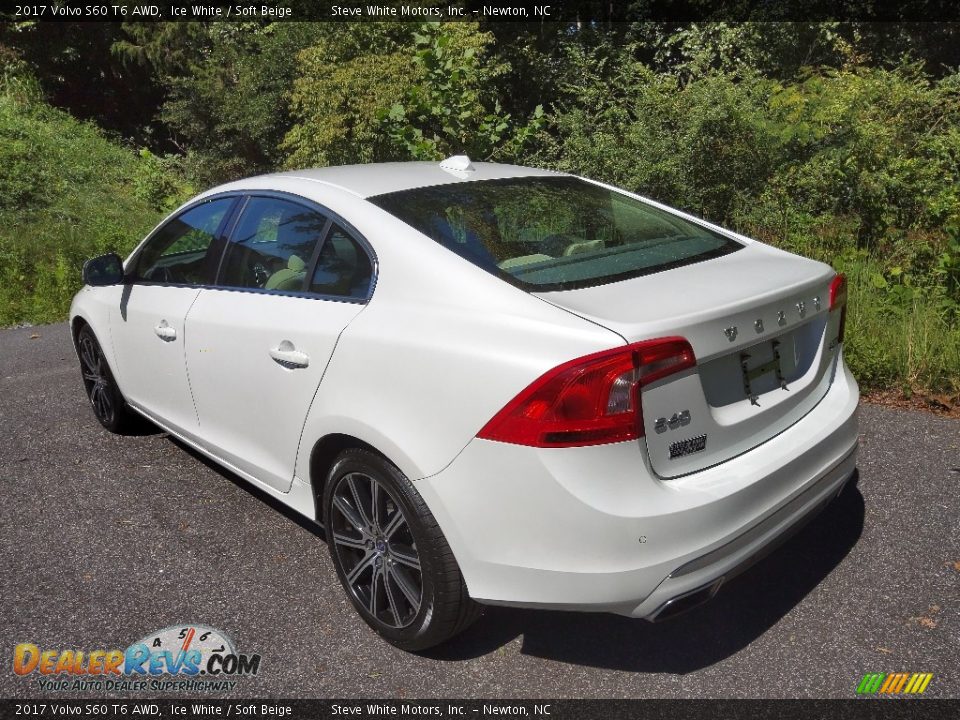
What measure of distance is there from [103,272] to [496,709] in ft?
10.1

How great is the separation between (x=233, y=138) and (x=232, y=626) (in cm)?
1692

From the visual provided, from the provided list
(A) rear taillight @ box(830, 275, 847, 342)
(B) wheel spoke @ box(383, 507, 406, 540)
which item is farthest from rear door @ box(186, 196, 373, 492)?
(A) rear taillight @ box(830, 275, 847, 342)

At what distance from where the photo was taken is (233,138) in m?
18.5

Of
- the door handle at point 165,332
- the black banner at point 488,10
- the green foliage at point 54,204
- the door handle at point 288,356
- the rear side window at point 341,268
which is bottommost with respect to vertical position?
the green foliage at point 54,204

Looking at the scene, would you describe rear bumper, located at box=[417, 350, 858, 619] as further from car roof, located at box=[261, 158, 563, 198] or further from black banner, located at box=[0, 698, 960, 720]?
car roof, located at box=[261, 158, 563, 198]

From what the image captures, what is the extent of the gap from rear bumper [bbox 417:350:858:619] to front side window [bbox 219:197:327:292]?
3.88 feet

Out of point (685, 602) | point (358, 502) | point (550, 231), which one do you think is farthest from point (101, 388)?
point (685, 602)

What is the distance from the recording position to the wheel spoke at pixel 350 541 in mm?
3059

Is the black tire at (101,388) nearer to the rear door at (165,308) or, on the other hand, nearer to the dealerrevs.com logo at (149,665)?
the rear door at (165,308)

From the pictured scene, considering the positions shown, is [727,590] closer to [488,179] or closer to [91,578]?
[488,179]

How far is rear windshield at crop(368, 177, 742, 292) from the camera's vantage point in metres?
2.90

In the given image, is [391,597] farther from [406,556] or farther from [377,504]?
[377,504]

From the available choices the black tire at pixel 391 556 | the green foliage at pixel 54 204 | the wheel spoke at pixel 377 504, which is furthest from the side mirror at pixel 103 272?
the green foliage at pixel 54 204

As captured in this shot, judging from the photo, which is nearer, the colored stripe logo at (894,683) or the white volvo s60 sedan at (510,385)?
the white volvo s60 sedan at (510,385)
